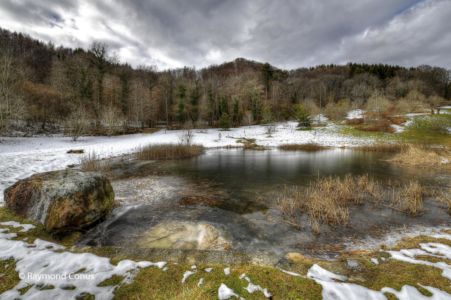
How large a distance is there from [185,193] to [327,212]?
645 cm

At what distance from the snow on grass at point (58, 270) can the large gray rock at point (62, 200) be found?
35.1 inches

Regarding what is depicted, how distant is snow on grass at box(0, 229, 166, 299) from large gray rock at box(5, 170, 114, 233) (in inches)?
35.1

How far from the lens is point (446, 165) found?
1600cm

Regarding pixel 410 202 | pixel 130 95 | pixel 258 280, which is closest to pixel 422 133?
pixel 410 202

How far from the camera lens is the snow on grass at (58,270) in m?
3.04

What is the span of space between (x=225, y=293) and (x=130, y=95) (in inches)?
2020

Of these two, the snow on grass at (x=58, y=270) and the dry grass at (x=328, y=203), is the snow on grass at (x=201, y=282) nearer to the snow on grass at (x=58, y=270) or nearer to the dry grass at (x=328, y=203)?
the snow on grass at (x=58, y=270)

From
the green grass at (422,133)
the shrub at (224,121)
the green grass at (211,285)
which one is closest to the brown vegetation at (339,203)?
the green grass at (211,285)

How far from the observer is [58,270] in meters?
3.63

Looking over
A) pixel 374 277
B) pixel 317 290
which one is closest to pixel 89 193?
pixel 317 290

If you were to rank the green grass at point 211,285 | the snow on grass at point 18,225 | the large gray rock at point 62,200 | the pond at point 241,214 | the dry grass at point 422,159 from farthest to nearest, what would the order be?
the dry grass at point 422,159
the pond at point 241,214
the large gray rock at point 62,200
the snow on grass at point 18,225
the green grass at point 211,285

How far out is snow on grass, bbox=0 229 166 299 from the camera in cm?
304

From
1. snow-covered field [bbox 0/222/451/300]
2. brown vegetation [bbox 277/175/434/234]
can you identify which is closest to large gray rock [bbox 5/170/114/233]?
snow-covered field [bbox 0/222/451/300]

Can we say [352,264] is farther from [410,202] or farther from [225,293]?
[410,202]
